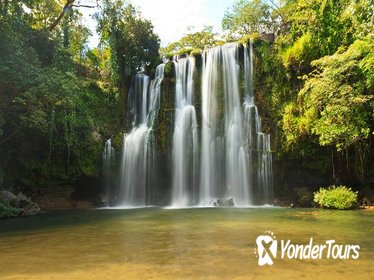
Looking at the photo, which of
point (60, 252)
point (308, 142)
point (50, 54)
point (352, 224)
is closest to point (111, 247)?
point (60, 252)

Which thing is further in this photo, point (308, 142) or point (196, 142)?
point (196, 142)

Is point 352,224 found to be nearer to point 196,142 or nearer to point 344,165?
point 344,165

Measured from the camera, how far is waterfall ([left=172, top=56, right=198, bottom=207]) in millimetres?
20266

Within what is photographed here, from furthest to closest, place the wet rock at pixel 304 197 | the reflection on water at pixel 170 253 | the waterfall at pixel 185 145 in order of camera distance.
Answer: the waterfall at pixel 185 145 < the wet rock at pixel 304 197 < the reflection on water at pixel 170 253

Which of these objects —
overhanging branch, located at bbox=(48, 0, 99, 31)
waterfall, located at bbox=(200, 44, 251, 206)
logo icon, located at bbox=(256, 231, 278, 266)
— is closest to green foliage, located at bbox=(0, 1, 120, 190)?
overhanging branch, located at bbox=(48, 0, 99, 31)

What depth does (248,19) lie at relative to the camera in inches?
1414

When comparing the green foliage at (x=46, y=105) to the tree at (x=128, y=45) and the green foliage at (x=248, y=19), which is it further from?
the green foliage at (x=248, y=19)

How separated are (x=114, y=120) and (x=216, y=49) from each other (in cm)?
914

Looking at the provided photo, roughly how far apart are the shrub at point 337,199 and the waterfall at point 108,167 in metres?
12.8

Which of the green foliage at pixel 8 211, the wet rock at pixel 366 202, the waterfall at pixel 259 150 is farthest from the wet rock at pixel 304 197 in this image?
the green foliage at pixel 8 211

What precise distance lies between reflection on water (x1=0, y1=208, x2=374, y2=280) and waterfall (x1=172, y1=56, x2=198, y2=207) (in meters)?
11.1

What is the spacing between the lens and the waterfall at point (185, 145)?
20.3m

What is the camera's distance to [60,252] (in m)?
→ 6.04

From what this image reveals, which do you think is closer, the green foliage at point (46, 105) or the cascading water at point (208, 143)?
the green foliage at point (46, 105)
